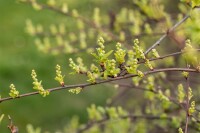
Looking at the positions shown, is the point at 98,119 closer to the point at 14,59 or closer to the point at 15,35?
the point at 14,59

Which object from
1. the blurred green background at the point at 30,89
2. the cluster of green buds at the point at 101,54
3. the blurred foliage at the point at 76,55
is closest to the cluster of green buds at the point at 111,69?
the cluster of green buds at the point at 101,54

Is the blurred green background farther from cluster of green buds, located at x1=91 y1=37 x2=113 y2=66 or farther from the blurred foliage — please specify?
cluster of green buds, located at x1=91 y1=37 x2=113 y2=66

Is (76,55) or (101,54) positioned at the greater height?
(76,55)

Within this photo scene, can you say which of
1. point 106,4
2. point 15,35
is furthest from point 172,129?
point 15,35

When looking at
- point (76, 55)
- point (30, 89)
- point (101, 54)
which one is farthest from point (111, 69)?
point (30, 89)

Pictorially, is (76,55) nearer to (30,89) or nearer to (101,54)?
(30,89)

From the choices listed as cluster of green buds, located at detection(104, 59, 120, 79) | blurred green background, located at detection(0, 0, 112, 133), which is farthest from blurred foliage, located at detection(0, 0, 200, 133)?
cluster of green buds, located at detection(104, 59, 120, 79)

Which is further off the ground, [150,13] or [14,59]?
[14,59]

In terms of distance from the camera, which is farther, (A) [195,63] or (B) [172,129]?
(B) [172,129]
